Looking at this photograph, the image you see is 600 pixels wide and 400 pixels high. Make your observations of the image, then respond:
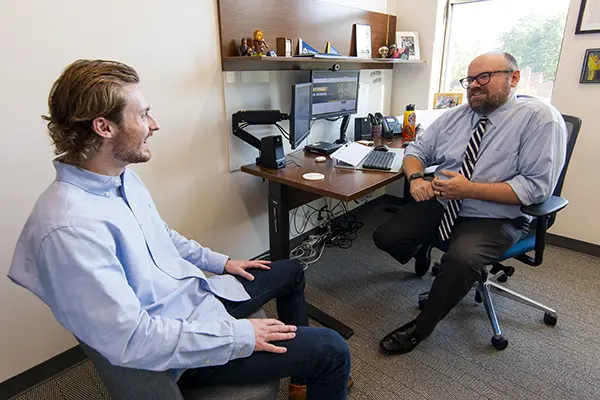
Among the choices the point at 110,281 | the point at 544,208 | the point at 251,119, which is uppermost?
the point at 251,119

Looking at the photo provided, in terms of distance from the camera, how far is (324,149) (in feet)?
7.55

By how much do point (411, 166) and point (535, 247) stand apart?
679mm

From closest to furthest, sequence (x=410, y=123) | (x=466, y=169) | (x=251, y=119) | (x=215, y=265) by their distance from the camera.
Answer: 1. (x=215, y=265)
2. (x=466, y=169)
3. (x=251, y=119)
4. (x=410, y=123)

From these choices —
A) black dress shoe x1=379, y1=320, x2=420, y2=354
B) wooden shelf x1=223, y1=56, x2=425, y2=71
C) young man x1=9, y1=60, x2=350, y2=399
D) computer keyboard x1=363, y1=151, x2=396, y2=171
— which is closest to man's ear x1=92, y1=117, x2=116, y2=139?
young man x1=9, y1=60, x2=350, y2=399

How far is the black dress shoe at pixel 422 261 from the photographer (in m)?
2.24

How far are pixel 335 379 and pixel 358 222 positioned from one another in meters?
2.12

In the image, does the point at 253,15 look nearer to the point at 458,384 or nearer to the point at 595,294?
the point at 458,384

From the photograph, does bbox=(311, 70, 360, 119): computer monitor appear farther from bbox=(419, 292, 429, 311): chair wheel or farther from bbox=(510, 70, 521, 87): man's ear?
bbox=(419, 292, 429, 311): chair wheel

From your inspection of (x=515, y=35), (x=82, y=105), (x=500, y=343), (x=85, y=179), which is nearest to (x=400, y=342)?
(x=500, y=343)

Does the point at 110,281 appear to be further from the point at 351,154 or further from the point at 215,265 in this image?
the point at 351,154

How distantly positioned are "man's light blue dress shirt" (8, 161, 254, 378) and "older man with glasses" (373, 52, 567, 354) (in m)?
1.01

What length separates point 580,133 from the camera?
2455mm

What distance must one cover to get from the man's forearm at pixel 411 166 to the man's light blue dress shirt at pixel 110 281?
125 cm

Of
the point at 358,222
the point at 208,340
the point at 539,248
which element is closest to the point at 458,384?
the point at 539,248
